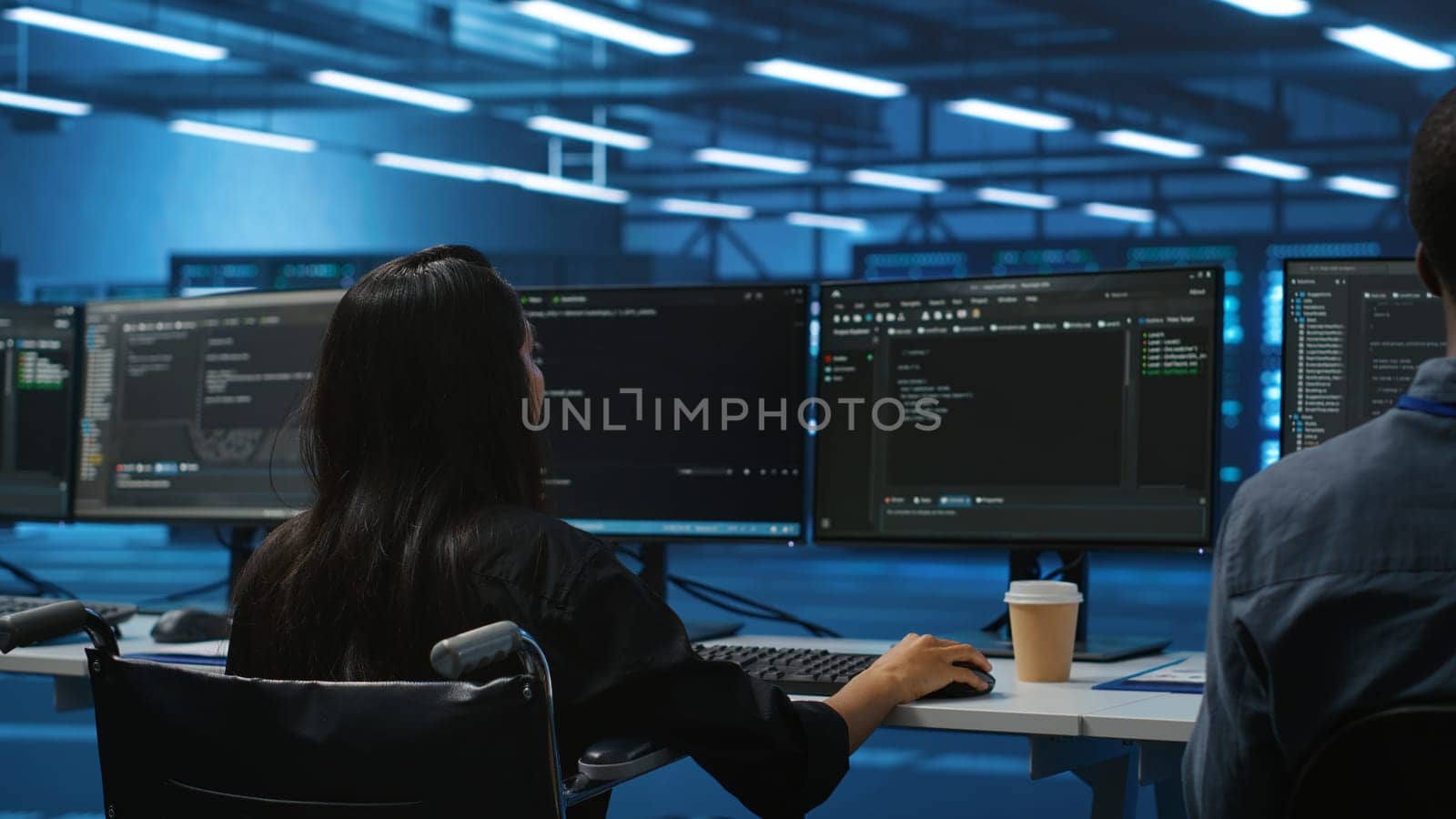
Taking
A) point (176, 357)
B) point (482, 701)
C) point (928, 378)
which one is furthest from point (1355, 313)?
point (176, 357)

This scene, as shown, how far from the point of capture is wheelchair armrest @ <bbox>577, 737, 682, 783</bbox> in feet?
4.16

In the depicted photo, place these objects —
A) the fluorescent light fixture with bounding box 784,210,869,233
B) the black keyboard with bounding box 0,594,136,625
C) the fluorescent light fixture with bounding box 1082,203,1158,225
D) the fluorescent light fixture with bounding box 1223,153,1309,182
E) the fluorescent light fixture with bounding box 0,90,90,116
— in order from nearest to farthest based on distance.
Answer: the black keyboard with bounding box 0,594,136,625, the fluorescent light fixture with bounding box 1223,153,1309,182, the fluorescent light fixture with bounding box 1082,203,1158,225, the fluorescent light fixture with bounding box 784,210,869,233, the fluorescent light fixture with bounding box 0,90,90,116

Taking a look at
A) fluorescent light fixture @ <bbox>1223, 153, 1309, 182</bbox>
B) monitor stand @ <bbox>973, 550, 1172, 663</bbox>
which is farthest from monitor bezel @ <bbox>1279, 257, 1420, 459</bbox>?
fluorescent light fixture @ <bbox>1223, 153, 1309, 182</bbox>

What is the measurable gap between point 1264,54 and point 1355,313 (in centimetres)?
460

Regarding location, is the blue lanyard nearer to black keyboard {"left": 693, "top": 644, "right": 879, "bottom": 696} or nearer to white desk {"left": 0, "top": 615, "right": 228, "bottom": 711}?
black keyboard {"left": 693, "top": 644, "right": 879, "bottom": 696}

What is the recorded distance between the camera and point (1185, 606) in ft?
10.1

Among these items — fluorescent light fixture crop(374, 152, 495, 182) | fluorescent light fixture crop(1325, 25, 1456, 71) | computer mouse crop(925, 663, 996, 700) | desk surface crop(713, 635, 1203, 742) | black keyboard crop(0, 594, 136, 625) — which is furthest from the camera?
fluorescent light fixture crop(374, 152, 495, 182)

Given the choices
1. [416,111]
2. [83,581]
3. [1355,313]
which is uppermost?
[416,111]

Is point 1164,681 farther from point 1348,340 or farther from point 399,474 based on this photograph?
point 399,474

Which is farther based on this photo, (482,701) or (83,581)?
(83,581)

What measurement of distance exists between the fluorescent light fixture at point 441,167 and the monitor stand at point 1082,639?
549 cm

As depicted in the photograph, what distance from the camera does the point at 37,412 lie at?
8.93ft

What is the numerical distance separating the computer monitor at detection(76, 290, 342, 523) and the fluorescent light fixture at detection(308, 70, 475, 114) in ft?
15.6

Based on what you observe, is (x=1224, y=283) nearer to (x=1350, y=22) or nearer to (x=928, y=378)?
(x=928, y=378)
